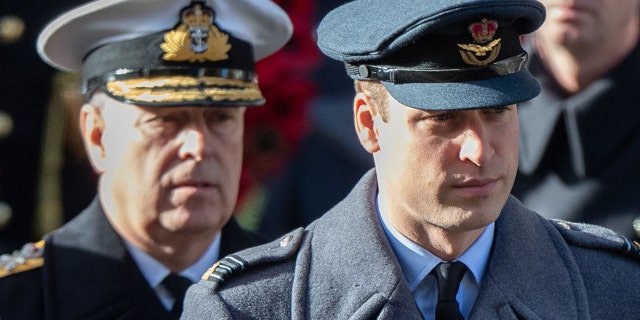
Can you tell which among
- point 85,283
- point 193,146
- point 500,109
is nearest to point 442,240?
point 500,109

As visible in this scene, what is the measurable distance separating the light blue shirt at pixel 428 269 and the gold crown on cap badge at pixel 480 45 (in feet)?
1.49

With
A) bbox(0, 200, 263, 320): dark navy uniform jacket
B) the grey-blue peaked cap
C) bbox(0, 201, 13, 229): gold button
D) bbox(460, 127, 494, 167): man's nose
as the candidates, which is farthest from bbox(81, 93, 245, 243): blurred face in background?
bbox(460, 127, 494, 167): man's nose

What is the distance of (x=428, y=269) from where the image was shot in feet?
11.6

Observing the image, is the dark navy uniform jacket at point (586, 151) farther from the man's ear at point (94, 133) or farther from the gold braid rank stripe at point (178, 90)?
the man's ear at point (94, 133)

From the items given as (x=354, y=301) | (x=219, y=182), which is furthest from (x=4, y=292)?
(x=354, y=301)

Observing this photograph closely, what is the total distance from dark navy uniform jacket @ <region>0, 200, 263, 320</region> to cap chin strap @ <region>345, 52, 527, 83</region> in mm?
1312

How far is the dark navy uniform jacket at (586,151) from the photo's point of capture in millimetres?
4852

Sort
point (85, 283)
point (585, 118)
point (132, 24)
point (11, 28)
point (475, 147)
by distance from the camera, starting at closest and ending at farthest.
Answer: point (475, 147) → point (85, 283) → point (132, 24) → point (585, 118) → point (11, 28)

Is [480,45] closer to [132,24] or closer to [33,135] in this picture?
[132,24]

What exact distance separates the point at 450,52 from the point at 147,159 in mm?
1284

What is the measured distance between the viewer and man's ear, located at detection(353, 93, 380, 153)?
12.0 feet

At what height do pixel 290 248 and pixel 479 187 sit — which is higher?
pixel 479 187

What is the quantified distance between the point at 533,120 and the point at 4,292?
1905 millimetres

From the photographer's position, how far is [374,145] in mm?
3668
